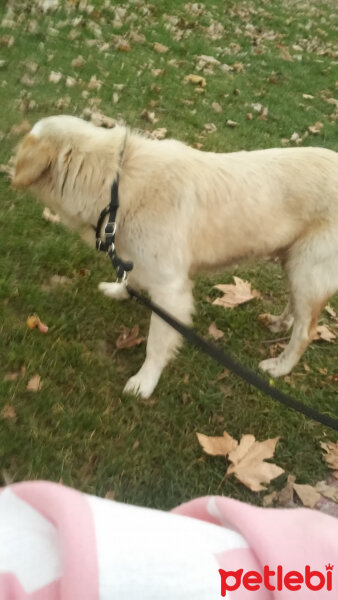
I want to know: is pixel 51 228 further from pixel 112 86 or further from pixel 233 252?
pixel 112 86

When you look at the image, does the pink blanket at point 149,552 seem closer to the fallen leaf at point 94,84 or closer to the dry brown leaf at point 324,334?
the dry brown leaf at point 324,334

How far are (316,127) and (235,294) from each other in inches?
164

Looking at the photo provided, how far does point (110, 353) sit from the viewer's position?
317cm

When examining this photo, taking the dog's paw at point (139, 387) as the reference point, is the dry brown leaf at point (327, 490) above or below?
below

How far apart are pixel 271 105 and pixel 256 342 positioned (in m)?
4.70

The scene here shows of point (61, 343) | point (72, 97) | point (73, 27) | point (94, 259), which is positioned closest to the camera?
point (61, 343)

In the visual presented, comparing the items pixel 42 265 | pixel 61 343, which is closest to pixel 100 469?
pixel 61 343

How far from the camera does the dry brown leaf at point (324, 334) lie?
3.81m

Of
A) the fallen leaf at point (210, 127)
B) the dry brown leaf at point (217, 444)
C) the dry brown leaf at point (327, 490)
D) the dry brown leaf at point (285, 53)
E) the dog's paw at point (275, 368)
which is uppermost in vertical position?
the dry brown leaf at point (285, 53)

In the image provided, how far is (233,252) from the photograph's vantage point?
2906 millimetres

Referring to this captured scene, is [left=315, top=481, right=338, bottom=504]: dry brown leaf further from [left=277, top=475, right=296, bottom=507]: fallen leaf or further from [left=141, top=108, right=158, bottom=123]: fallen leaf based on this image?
[left=141, top=108, right=158, bottom=123]: fallen leaf

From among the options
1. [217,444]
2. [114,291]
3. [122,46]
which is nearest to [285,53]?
[122,46]

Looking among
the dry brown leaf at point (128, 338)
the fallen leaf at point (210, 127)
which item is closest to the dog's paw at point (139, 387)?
the dry brown leaf at point (128, 338)

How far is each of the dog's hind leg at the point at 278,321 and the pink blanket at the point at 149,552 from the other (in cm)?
286
